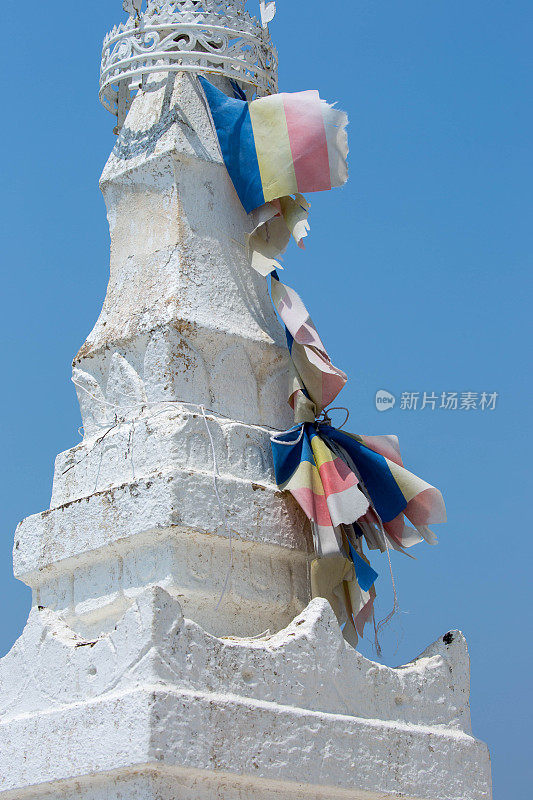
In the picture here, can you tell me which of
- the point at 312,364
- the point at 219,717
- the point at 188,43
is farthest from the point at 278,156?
the point at 219,717

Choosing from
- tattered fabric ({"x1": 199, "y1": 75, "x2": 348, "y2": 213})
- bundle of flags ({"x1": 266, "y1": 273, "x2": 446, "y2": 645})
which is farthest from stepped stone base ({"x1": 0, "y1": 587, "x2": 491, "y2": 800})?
tattered fabric ({"x1": 199, "y1": 75, "x2": 348, "y2": 213})

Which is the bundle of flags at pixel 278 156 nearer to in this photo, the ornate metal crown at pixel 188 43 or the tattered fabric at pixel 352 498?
the ornate metal crown at pixel 188 43

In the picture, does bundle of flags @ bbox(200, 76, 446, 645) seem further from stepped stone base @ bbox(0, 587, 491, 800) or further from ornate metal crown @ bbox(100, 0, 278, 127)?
stepped stone base @ bbox(0, 587, 491, 800)

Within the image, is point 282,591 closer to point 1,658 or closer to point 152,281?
point 1,658

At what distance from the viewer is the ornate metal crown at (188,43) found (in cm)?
643

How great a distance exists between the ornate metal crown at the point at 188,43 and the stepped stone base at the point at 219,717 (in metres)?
3.21

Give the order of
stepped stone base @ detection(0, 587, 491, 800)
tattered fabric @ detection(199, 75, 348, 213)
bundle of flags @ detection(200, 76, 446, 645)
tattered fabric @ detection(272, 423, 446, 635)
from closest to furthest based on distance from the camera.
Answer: stepped stone base @ detection(0, 587, 491, 800), tattered fabric @ detection(272, 423, 446, 635), bundle of flags @ detection(200, 76, 446, 645), tattered fabric @ detection(199, 75, 348, 213)

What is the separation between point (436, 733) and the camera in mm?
5566

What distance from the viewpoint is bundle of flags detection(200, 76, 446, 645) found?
596cm

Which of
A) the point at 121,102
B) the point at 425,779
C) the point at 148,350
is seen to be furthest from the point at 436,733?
the point at 121,102

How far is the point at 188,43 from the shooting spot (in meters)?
6.45

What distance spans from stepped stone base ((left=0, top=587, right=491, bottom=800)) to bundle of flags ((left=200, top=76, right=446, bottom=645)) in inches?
25.8

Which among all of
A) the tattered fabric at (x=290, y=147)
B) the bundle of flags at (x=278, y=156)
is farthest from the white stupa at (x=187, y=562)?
the tattered fabric at (x=290, y=147)

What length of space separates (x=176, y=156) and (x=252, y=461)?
1814 mm
